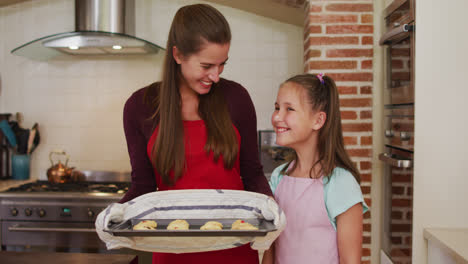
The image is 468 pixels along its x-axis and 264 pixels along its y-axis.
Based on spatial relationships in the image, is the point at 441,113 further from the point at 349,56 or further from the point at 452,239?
the point at 349,56

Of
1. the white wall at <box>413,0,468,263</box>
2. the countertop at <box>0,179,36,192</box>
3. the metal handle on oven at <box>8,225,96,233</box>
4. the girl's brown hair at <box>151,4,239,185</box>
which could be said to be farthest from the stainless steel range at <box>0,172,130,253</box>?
the white wall at <box>413,0,468,263</box>

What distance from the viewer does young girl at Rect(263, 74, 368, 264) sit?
4.15 feet

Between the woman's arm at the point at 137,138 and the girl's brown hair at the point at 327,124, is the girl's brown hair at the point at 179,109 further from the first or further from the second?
the girl's brown hair at the point at 327,124

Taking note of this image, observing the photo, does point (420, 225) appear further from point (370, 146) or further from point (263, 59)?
point (263, 59)

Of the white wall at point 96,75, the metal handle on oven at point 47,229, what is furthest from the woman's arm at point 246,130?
the white wall at point 96,75

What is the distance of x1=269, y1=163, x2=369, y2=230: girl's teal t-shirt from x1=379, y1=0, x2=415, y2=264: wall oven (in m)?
0.69

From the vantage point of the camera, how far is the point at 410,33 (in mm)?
1827

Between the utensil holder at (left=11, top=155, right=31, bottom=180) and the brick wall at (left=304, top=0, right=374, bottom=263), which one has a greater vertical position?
the brick wall at (left=304, top=0, right=374, bottom=263)

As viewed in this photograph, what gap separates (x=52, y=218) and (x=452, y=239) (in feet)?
7.57

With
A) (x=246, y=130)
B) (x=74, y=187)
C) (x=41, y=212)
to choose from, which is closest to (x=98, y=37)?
(x=74, y=187)

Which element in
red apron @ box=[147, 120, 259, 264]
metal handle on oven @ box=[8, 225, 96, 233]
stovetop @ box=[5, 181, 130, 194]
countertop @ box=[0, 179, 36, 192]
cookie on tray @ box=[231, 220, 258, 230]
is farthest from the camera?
countertop @ box=[0, 179, 36, 192]

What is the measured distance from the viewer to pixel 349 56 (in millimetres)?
2391

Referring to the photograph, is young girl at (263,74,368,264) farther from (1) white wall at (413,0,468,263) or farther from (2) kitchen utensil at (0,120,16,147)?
(2) kitchen utensil at (0,120,16,147)

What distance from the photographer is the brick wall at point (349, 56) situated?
238cm
